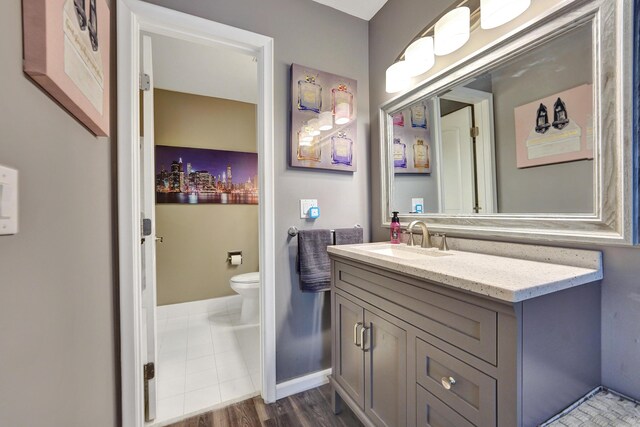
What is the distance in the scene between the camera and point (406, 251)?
4.85 ft

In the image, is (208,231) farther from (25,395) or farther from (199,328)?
(25,395)

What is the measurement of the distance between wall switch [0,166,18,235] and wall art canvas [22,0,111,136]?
0.72 ft

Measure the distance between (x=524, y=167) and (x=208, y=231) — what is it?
2.79 m

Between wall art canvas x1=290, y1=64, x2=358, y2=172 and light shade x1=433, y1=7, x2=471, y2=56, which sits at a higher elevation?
light shade x1=433, y1=7, x2=471, y2=56

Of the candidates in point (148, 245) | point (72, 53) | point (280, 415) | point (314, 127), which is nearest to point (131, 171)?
point (148, 245)

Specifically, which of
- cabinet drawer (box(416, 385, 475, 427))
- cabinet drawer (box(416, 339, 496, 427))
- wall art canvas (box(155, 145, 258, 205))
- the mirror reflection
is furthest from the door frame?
wall art canvas (box(155, 145, 258, 205))

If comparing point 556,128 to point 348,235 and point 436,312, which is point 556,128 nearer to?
point 436,312

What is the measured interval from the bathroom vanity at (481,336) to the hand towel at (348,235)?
524mm

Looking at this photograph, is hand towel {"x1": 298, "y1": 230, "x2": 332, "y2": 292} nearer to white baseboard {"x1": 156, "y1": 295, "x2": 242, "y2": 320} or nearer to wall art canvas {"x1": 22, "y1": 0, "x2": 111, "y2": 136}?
wall art canvas {"x1": 22, "y1": 0, "x2": 111, "y2": 136}

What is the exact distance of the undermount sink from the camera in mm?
1334

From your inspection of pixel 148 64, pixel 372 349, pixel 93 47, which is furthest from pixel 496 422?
pixel 148 64

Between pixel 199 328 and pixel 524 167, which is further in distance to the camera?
pixel 199 328

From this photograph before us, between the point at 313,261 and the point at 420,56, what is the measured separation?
4.32ft

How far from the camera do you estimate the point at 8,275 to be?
469 mm
